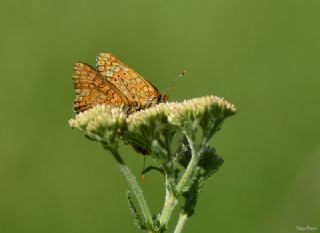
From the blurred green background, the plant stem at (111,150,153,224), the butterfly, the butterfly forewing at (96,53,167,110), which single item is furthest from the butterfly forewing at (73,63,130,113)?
the blurred green background

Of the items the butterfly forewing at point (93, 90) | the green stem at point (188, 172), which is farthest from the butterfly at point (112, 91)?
the green stem at point (188, 172)

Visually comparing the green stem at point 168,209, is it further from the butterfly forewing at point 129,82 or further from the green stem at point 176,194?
the butterfly forewing at point 129,82

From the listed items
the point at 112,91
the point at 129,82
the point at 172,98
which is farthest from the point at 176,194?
the point at 172,98

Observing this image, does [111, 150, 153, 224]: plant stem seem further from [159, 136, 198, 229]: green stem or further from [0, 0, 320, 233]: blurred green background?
[0, 0, 320, 233]: blurred green background
